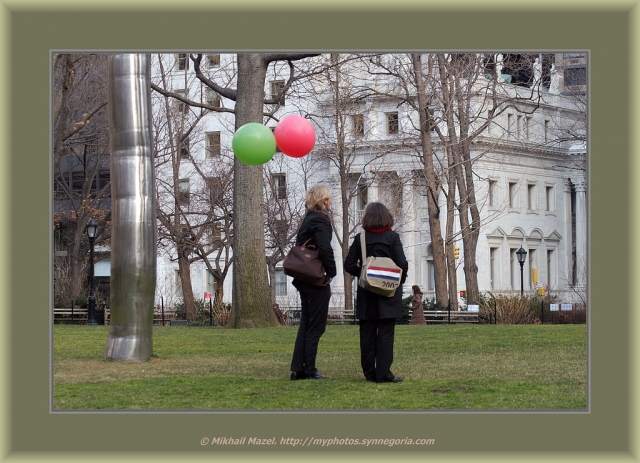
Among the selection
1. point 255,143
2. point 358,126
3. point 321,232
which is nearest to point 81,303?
point 358,126

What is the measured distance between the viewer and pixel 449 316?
32.7m

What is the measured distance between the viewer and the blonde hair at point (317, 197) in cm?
1011

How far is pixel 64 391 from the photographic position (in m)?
9.79

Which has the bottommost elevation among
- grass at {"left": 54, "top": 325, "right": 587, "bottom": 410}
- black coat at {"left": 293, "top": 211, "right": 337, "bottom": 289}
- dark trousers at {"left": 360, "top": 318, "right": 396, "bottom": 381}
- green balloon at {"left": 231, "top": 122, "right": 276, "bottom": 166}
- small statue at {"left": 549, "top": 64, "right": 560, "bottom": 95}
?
grass at {"left": 54, "top": 325, "right": 587, "bottom": 410}

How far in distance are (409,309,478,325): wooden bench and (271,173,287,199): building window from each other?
14.2 metres

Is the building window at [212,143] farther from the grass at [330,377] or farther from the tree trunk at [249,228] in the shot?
the grass at [330,377]

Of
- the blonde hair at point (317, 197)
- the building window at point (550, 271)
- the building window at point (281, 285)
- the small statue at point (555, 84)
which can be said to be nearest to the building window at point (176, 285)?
the building window at point (281, 285)

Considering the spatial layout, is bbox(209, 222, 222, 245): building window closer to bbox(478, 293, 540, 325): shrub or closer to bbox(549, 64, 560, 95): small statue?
bbox(549, 64, 560, 95): small statue

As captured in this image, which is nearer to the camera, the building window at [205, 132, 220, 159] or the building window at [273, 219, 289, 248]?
Answer: the building window at [273, 219, 289, 248]

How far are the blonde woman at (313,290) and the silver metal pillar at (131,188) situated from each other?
8.58 ft

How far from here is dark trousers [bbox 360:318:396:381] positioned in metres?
10.1

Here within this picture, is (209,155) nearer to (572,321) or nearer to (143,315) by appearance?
(572,321)

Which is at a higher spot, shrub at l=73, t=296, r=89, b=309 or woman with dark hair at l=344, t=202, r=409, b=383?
woman with dark hair at l=344, t=202, r=409, b=383

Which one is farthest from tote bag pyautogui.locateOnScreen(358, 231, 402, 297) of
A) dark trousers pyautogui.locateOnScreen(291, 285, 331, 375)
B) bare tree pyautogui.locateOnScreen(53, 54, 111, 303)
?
bare tree pyautogui.locateOnScreen(53, 54, 111, 303)
